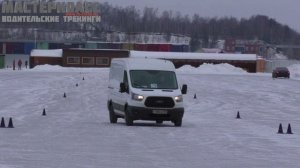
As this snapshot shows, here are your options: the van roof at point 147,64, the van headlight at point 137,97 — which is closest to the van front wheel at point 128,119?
the van headlight at point 137,97

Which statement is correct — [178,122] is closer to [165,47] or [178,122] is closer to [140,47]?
[165,47]

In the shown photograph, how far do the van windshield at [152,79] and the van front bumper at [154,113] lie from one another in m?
1.10

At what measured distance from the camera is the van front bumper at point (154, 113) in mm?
24438

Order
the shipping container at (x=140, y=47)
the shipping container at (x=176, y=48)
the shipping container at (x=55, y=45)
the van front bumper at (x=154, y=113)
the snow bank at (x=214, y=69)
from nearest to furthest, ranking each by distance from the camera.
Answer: the van front bumper at (x=154, y=113) < the snow bank at (x=214, y=69) < the shipping container at (x=140, y=47) < the shipping container at (x=176, y=48) < the shipping container at (x=55, y=45)

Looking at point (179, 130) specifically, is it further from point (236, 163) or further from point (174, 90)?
point (236, 163)

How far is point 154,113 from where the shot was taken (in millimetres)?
24531

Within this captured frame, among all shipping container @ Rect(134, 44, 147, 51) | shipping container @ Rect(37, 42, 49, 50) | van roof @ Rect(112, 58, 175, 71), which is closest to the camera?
van roof @ Rect(112, 58, 175, 71)

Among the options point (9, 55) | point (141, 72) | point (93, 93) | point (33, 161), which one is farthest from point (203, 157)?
point (9, 55)

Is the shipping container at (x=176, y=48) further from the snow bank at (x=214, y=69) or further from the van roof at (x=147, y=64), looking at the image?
the van roof at (x=147, y=64)

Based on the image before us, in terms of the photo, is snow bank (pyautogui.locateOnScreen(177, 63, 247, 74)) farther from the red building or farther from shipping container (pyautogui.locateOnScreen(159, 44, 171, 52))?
the red building

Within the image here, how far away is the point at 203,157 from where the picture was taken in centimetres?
1545

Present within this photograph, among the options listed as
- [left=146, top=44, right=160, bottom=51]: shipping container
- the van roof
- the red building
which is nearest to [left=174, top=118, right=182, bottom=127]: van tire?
the van roof

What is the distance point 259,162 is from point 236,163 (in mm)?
549

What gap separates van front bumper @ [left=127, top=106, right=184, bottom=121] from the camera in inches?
962
